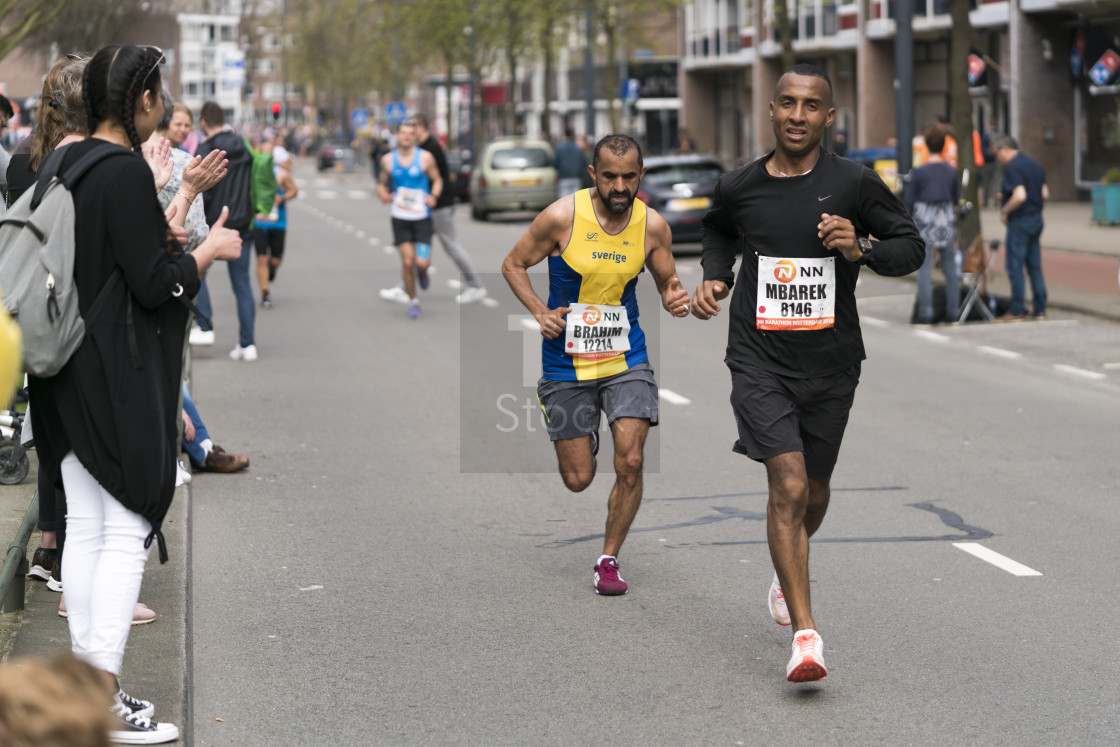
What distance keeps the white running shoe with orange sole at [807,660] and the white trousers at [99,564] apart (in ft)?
6.45

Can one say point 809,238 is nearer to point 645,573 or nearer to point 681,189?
point 645,573

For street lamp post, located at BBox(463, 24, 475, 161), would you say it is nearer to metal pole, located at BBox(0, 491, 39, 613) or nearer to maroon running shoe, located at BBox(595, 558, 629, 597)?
maroon running shoe, located at BBox(595, 558, 629, 597)

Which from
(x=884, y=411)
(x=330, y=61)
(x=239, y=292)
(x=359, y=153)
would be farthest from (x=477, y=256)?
(x=330, y=61)

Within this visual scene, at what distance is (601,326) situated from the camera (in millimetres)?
6211

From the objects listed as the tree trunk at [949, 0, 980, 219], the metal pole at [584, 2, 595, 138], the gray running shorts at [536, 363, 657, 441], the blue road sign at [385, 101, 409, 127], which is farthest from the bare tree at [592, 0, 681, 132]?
the gray running shorts at [536, 363, 657, 441]

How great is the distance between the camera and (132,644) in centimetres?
522

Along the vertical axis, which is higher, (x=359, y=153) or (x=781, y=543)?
(x=359, y=153)

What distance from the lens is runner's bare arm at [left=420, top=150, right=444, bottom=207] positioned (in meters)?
16.3

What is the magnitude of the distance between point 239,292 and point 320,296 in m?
6.29

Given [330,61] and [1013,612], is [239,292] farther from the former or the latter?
[330,61]

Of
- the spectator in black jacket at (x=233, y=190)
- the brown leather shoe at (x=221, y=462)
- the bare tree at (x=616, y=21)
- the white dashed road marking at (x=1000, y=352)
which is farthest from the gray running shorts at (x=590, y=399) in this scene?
the bare tree at (x=616, y=21)

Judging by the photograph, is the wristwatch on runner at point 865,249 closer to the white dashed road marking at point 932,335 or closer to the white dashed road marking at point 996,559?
the white dashed road marking at point 996,559

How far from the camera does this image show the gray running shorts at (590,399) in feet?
20.4

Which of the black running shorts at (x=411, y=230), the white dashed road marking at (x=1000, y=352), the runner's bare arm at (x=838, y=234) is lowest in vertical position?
the white dashed road marking at (x=1000, y=352)
